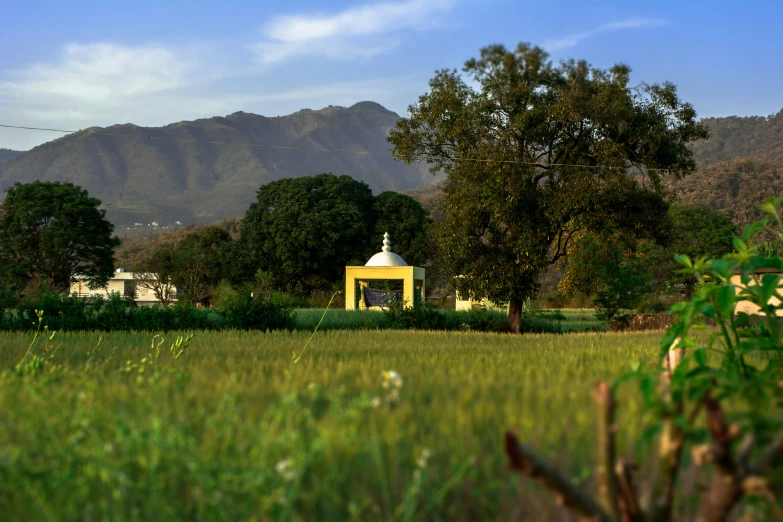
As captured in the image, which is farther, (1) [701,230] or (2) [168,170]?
(2) [168,170]

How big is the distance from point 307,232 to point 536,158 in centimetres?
2433

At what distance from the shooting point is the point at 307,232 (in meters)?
41.2

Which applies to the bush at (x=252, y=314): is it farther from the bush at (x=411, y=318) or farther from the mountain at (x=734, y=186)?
the mountain at (x=734, y=186)

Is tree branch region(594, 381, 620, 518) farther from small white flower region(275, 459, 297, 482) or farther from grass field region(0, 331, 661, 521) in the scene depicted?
small white flower region(275, 459, 297, 482)

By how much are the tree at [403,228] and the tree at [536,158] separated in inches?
949

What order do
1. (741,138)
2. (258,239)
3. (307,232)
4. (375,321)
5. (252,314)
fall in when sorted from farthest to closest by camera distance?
(741,138)
(258,239)
(307,232)
(375,321)
(252,314)

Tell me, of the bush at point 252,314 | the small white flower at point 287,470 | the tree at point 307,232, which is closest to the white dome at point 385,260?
the bush at point 252,314

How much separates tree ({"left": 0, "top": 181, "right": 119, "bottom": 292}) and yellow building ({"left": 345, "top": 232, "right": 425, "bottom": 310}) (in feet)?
80.6

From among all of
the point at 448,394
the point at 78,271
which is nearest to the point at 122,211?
the point at 78,271

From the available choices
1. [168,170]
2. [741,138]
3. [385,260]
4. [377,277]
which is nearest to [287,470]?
[377,277]

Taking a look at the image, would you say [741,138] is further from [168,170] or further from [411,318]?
[168,170]

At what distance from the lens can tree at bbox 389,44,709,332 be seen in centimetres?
1719

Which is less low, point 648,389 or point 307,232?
point 307,232

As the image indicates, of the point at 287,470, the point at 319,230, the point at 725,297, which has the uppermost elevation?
the point at 319,230
